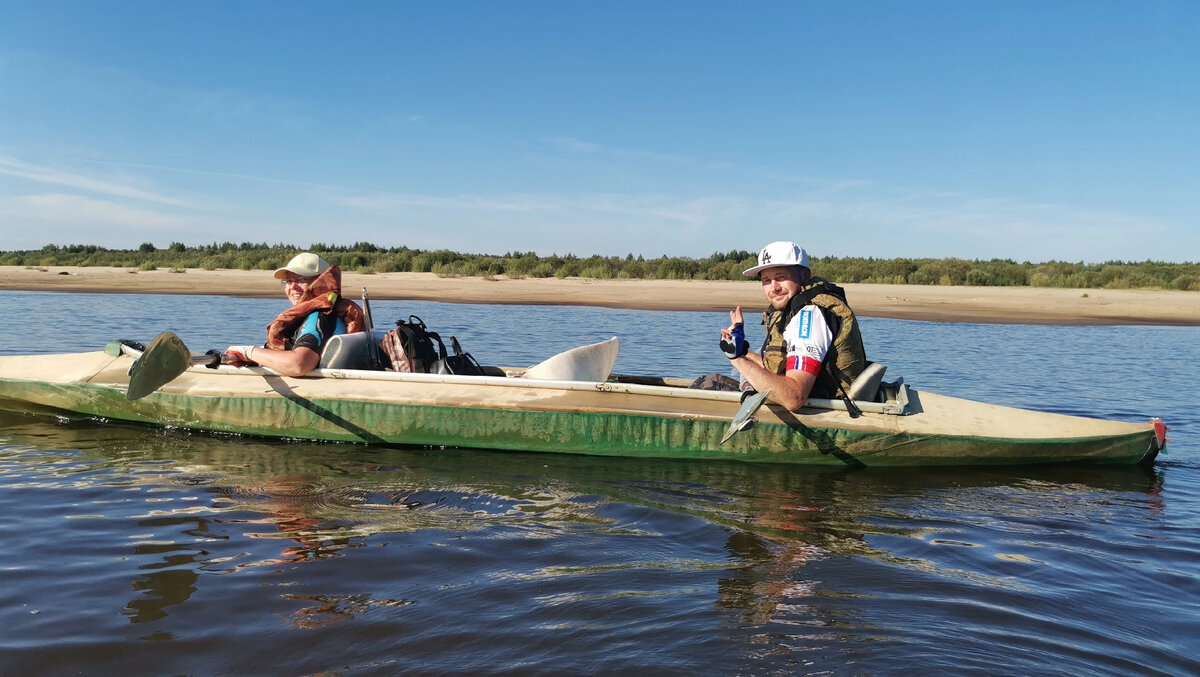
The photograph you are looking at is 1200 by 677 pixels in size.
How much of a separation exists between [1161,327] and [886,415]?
59.7 ft

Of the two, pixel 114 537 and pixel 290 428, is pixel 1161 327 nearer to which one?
pixel 290 428

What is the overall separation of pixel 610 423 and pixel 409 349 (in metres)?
1.78

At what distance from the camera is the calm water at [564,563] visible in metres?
3.45

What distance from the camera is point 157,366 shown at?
22.5 ft

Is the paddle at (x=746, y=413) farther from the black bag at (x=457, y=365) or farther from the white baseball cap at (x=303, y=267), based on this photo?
the white baseball cap at (x=303, y=267)

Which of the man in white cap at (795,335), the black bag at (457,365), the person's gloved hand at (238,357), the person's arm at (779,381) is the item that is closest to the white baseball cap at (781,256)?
the man in white cap at (795,335)

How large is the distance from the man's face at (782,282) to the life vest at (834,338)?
5 cm

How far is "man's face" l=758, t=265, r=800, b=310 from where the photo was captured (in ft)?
20.5

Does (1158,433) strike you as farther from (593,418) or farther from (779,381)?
(593,418)

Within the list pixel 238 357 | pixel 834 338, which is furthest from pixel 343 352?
pixel 834 338

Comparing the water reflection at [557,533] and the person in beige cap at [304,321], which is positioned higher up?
the person in beige cap at [304,321]

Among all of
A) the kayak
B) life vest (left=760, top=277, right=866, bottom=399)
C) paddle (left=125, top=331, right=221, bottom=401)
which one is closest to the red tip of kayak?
the kayak

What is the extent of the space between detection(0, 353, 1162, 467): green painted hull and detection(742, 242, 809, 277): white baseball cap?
1068 millimetres

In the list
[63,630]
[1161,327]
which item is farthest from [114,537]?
[1161,327]
